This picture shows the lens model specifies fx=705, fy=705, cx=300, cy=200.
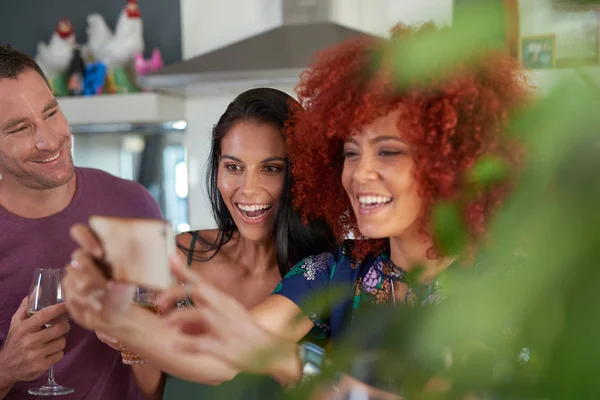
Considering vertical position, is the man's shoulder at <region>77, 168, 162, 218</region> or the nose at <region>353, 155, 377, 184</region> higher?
the nose at <region>353, 155, 377, 184</region>

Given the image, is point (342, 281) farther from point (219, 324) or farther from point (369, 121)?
point (219, 324)

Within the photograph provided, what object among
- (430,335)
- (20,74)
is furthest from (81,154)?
(430,335)

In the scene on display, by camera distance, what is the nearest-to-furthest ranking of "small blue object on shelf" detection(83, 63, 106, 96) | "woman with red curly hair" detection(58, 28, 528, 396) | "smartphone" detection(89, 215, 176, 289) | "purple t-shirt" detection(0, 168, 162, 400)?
"woman with red curly hair" detection(58, 28, 528, 396), "smartphone" detection(89, 215, 176, 289), "purple t-shirt" detection(0, 168, 162, 400), "small blue object on shelf" detection(83, 63, 106, 96)

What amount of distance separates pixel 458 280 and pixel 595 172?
0.23 ft

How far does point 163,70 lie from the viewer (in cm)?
342

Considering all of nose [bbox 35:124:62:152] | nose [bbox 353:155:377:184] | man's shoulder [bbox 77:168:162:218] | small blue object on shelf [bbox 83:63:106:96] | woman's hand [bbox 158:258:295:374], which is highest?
small blue object on shelf [bbox 83:63:106:96]

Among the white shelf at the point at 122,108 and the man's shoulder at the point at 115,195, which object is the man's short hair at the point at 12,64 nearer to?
the man's shoulder at the point at 115,195

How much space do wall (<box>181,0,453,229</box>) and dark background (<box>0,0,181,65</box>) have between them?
223 millimetres

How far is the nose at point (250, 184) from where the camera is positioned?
1.59 metres

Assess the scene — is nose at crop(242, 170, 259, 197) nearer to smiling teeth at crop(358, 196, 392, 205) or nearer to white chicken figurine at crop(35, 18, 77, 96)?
smiling teeth at crop(358, 196, 392, 205)

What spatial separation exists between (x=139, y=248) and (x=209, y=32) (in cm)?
338

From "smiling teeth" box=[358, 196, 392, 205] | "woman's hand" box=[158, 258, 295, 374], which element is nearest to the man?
"smiling teeth" box=[358, 196, 392, 205]

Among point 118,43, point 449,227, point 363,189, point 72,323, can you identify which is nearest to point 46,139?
point 72,323

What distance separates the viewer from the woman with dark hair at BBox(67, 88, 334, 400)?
63.5 inches
